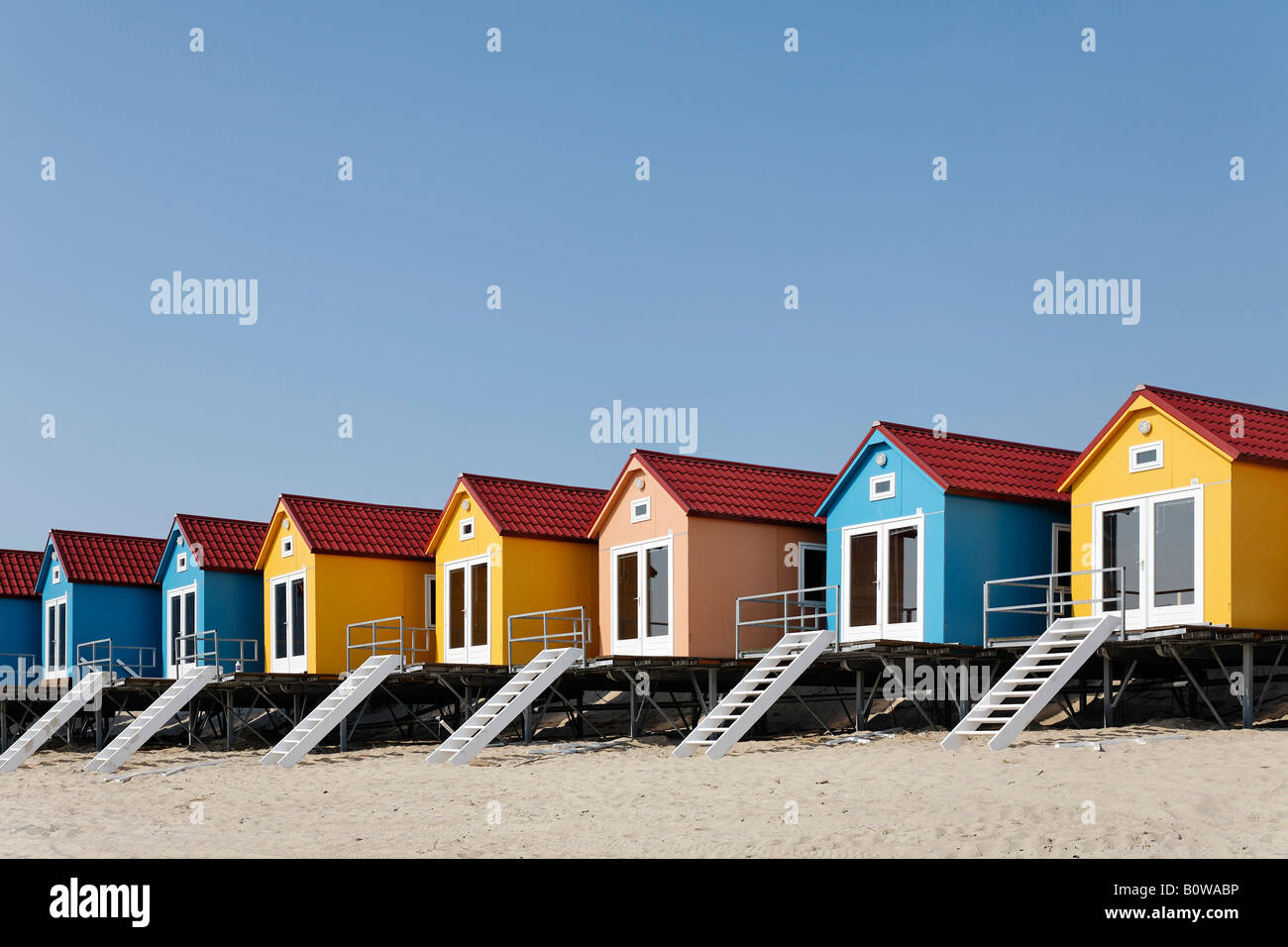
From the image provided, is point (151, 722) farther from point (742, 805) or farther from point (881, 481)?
point (742, 805)

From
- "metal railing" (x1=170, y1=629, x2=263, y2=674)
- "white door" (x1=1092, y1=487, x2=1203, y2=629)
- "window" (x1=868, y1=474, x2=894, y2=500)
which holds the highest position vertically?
"window" (x1=868, y1=474, x2=894, y2=500)

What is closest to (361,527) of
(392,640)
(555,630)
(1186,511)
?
(392,640)

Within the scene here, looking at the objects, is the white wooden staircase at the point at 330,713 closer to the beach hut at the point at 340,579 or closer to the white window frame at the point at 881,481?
the beach hut at the point at 340,579

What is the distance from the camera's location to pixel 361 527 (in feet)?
104

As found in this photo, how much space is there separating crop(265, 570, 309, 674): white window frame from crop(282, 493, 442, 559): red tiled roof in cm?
84

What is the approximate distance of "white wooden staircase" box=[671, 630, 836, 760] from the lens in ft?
68.1

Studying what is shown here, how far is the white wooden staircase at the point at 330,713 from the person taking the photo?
2420 centimetres

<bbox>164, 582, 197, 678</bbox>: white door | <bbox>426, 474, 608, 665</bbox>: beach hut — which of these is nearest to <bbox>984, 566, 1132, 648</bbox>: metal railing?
<bbox>426, 474, 608, 665</bbox>: beach hut

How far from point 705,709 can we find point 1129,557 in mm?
8633

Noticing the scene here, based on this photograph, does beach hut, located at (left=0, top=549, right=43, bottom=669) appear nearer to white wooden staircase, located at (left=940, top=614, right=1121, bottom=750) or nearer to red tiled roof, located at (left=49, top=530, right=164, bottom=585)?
red tiled roof, located at (left=49, top=530, right=164, bottom=585)

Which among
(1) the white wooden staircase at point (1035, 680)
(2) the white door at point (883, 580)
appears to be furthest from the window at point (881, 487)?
(1) the white wooden staircase at point (1035, 680)

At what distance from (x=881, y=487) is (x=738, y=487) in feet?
11.1

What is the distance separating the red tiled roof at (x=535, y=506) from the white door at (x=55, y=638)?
13599 mm
